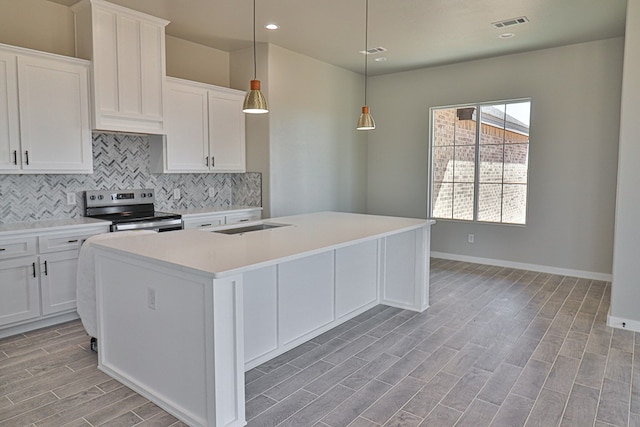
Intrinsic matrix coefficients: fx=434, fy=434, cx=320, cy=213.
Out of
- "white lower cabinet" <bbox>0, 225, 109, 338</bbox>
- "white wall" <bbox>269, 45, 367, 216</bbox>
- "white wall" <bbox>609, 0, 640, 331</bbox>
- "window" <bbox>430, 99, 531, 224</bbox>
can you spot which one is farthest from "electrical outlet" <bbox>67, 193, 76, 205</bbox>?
"white wall" <bbox>609, 0, 640, 331</bbox>

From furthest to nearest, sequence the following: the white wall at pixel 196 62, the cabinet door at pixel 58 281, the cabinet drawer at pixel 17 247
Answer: the white wall at pixel 196 62 → the cabinet door at pixel 58 281 → the cabinet drawer at pixel 17 247

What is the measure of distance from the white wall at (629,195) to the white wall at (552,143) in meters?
1.64

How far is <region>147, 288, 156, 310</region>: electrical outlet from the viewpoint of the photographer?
92.7 inches

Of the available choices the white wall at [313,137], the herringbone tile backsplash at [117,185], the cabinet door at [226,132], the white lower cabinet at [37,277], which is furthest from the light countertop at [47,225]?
the white wall at [313,137]

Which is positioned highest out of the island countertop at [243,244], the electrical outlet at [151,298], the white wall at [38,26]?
the white wall at [38,26]

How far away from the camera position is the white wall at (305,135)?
521 cm

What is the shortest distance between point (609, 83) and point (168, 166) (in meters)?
4.95

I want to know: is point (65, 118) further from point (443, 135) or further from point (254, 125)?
point (443, 135)

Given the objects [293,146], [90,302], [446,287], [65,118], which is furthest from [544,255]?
[65,118]

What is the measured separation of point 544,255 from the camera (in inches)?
216

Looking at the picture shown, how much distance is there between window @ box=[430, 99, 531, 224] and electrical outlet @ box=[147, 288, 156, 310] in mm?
4769

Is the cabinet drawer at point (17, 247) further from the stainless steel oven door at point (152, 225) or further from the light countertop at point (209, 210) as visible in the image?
the light countertop at point (209, 210)

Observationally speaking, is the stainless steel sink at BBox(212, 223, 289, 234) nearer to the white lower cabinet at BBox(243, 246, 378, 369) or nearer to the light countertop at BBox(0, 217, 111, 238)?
the white lower cabinet at BBox(243, 246, 378, 369)

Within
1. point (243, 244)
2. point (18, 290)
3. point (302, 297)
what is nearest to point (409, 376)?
point (302, 297)
